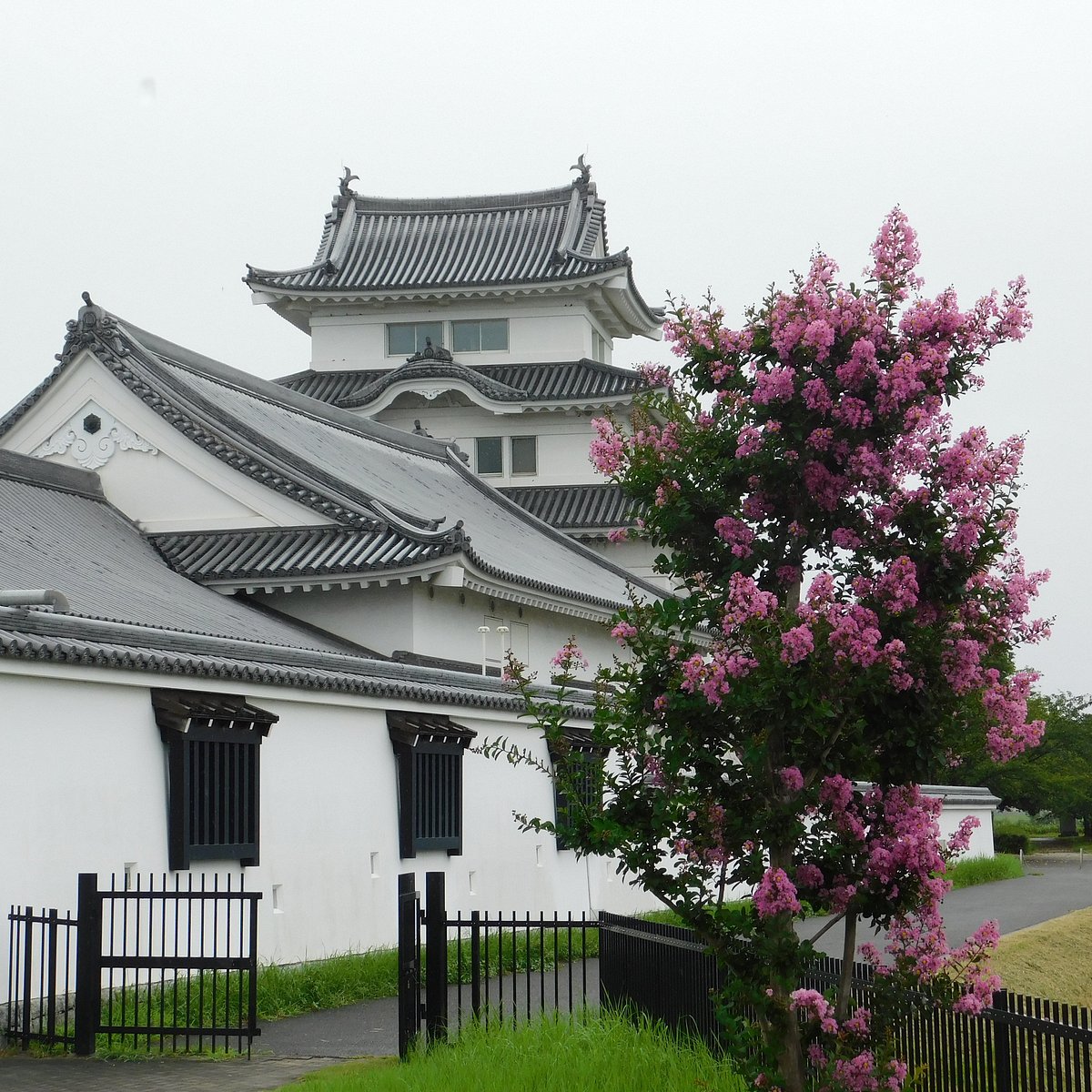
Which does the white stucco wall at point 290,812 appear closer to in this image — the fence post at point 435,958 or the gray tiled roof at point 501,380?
the fence post at point 435,958

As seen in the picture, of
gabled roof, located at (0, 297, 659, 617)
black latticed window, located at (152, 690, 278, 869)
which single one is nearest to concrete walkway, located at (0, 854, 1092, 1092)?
black latticed window, located at (152, 690, 278, 869)

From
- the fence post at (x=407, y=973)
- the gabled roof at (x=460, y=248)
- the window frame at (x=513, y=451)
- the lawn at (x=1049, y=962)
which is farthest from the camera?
the gabled roof at (x=460, y=248)

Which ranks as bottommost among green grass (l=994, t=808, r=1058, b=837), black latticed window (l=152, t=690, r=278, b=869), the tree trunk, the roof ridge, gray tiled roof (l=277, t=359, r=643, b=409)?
green grass (l=994, t=808, r=1058, b=837)

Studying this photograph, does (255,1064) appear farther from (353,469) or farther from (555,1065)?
(353,469)

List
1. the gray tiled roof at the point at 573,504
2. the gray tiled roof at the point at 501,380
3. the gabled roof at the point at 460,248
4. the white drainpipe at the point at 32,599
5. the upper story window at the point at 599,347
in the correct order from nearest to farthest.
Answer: the white drainpipe at the point at 32,599
the gray tiled roof at the point at 573,504
the gray tiled roof at the point at 501,380
the gabled roof at the point at 460,248
the upper story window at the point at 599,347

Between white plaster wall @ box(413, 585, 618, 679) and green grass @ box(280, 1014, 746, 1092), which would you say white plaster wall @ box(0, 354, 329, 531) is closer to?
white plaster wall @ box(413, 585, 618, 679)

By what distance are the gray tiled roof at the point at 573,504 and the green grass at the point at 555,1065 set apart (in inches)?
1193

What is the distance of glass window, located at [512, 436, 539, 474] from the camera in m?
44.9

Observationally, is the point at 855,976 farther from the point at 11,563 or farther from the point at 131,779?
the point at 11,563

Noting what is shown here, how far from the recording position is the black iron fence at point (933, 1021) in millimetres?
9422

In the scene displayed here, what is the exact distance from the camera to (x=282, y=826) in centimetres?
1745

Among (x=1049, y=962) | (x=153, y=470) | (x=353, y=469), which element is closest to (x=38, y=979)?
(x=153, y=470)

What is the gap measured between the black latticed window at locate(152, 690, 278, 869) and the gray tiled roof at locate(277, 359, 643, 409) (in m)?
26.2

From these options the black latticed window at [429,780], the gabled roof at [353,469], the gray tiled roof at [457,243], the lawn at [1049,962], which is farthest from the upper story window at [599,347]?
the black latticed window at [429,780]
